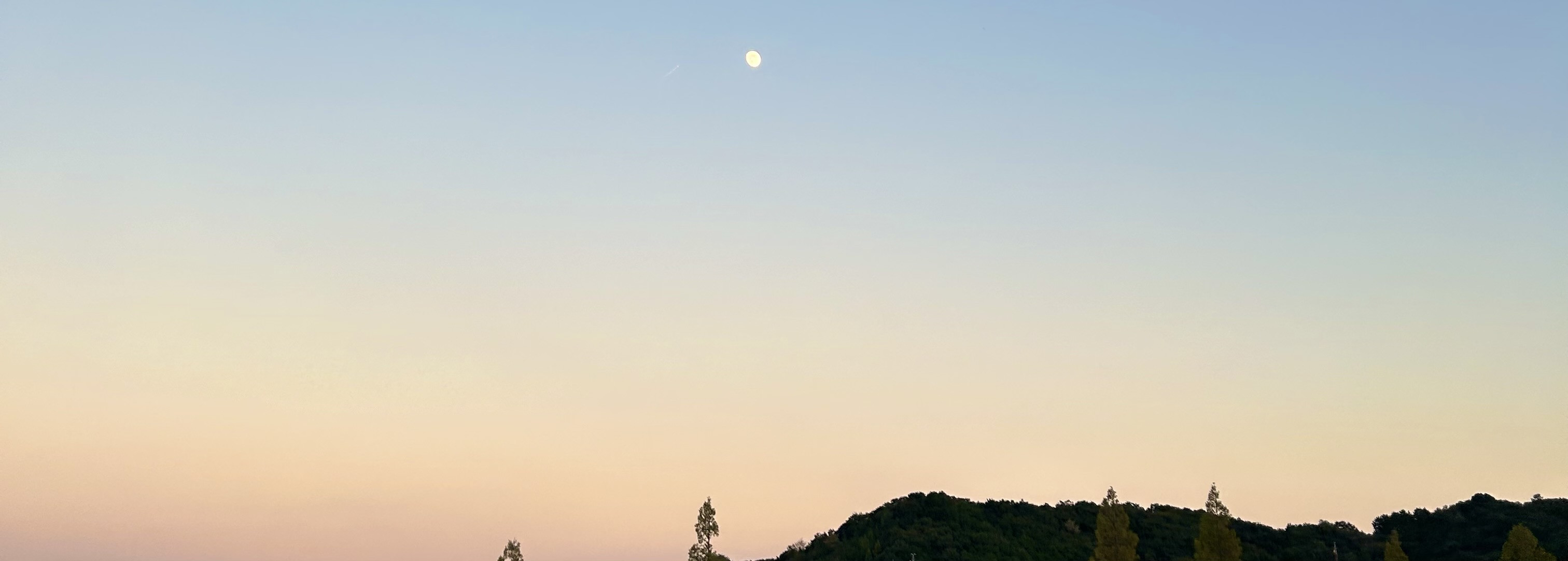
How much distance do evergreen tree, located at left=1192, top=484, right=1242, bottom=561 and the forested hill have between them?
54.0 feet

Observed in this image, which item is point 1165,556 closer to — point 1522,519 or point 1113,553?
point 1113,553

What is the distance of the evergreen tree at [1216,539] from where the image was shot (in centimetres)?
6719

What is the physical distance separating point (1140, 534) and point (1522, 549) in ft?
98.4

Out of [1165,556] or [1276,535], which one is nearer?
[1165,556]

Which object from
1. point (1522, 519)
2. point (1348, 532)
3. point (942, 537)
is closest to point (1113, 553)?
point (942, 537)

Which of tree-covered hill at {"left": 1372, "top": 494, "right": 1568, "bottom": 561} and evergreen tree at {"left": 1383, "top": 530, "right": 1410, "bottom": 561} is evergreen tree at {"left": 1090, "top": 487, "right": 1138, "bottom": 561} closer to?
evergreen tree at {"left": 1383, "top": 530, "right": 1410, "bottom": 561}

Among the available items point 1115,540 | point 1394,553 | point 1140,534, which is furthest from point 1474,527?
Answer: point 1115,540

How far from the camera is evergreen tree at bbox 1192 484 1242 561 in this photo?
2645 inches

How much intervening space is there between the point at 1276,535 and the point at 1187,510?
809 cm

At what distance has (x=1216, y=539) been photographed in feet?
221

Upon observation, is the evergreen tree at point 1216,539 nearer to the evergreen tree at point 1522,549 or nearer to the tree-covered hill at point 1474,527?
the evergreen tree at point 1522,549

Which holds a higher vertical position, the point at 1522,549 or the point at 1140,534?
the point at 1140,534

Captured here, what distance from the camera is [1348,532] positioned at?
97.4m

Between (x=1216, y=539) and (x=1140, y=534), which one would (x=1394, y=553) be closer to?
(x=1216, y=539)
